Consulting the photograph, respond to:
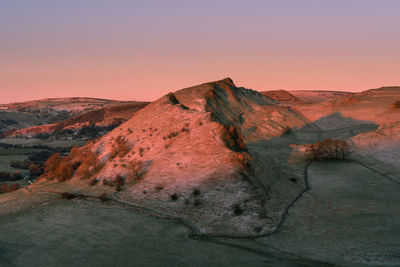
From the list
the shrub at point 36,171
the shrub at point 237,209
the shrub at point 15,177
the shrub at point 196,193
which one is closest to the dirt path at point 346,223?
the shrub at point 237,209

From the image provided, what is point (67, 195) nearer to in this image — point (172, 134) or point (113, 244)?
point (113, 244)

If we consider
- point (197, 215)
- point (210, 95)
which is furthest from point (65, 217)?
point (210, 95)

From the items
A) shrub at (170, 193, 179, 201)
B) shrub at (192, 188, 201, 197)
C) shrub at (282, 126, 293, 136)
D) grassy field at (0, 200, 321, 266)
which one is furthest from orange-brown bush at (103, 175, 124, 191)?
shrub at (282, 126, 293, 136)

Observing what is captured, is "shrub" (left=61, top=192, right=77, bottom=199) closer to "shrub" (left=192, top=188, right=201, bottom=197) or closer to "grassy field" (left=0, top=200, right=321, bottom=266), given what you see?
"grassy field" (left=0, top=200, right=321, bottom=266)

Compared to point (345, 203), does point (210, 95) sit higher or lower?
higher

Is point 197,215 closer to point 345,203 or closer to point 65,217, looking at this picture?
point 65,217

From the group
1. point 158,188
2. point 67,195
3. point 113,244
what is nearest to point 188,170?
point 158,188

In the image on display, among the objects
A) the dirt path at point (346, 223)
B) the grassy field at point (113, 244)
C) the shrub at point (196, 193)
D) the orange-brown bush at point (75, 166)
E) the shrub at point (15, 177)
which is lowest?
the shrub at point (15, 177)

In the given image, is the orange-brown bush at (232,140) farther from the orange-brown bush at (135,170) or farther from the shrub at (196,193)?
the orange-brown bush at (135,170)
